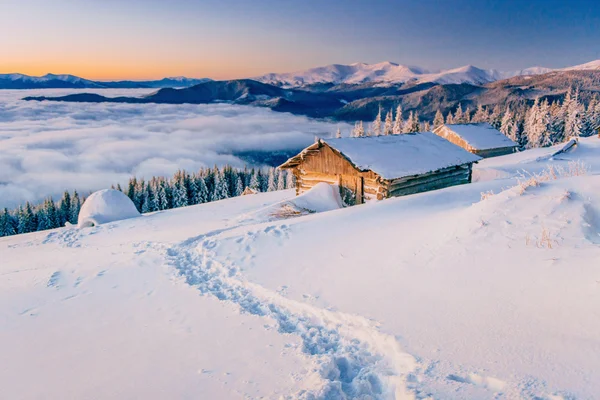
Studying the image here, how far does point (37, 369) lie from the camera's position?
610 cm

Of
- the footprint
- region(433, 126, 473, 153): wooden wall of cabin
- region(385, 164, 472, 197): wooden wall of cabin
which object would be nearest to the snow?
region(385, 164, 472, 197): wooden wall of cabin

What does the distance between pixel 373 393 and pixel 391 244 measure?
5.53 metres

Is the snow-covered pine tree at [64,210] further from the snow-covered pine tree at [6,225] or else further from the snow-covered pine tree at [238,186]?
the snow-covered pine tree at [238,186]

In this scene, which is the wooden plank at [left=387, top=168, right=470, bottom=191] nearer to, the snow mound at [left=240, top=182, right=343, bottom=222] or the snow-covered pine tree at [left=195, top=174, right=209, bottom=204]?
the snow mound at [left=240, top=182, right=343, bottom=222]

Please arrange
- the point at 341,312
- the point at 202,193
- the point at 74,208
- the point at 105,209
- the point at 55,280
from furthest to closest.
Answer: the point at 202,193 < the point at 74,208 < the point at 105,209 < the point at 55,280 < the point at 341,312

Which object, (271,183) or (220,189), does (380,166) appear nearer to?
(220,189)

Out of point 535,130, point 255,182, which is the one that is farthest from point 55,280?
point 255,182

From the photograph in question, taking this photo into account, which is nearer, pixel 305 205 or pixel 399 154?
pixel 305 205

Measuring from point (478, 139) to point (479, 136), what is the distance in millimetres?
1369

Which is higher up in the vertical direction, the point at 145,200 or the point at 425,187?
the point at 425,187

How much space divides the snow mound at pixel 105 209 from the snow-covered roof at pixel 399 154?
13.1 meters

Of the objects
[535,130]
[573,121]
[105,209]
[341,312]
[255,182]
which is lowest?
[255,182]

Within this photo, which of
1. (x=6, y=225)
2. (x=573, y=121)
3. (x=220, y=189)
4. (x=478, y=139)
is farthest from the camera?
(x=220, y=189)

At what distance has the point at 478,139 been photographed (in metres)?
52.7
